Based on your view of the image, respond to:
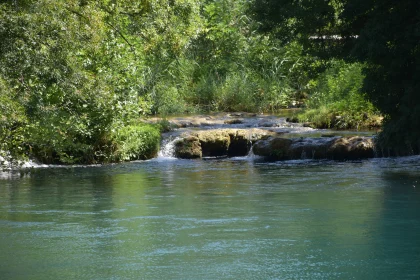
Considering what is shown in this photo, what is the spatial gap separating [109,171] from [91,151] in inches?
71.4

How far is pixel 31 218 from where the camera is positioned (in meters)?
13.0

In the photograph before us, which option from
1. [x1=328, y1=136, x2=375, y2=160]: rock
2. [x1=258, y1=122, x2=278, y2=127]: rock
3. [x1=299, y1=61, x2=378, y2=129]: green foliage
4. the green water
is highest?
[x1=299, y1=61, x2=378, y2=129]: green foliage

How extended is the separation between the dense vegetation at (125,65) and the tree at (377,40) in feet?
0.09

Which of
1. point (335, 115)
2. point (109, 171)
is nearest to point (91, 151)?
point (109, 171)

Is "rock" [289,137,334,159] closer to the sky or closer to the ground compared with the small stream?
closer to the sky

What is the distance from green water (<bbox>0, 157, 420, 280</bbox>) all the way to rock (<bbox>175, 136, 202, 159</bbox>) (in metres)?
3.83

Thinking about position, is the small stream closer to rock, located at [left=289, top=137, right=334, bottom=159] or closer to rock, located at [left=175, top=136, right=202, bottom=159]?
rock, located at [left=289, top=137, right=334, bottom=159]

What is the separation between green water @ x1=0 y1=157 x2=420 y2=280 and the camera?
372 inches

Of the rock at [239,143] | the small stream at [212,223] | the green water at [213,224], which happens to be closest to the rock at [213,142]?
the rock at [239,143]

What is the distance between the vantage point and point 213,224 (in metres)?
12.1

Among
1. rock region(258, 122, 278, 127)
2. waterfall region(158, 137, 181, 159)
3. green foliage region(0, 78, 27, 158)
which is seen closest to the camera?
green foliage region(0, 78, 27, 158)

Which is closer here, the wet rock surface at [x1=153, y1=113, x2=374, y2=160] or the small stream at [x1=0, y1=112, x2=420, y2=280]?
the small stream at [x1=0, y1=112, x2=420, y2=280]

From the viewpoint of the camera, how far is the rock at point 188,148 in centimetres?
2345

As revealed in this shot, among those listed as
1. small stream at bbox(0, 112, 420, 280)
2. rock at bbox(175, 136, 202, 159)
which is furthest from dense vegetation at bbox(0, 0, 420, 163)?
small stream at bbox(0, 112, 420, 280)
